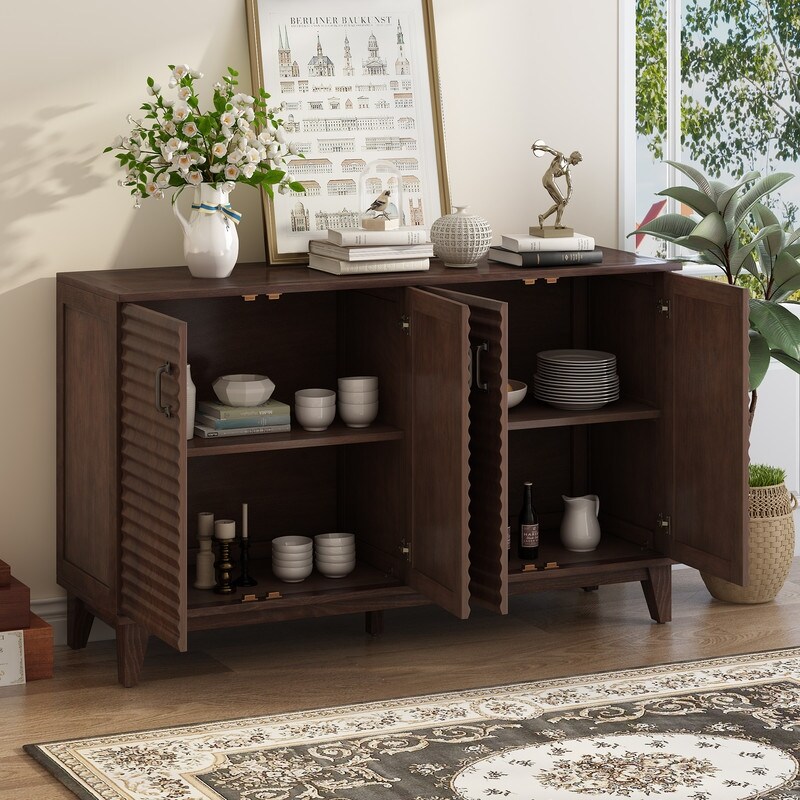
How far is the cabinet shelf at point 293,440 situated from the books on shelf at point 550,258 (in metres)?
0.57

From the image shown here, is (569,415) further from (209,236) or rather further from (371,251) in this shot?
(209,236)

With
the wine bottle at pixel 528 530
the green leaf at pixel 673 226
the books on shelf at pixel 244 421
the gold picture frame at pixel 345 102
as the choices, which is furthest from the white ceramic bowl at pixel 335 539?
the green leaf at pixel 673 226

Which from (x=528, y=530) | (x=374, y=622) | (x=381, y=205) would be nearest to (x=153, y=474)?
(x=374, y=622)

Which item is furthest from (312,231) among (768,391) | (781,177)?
(768,391)

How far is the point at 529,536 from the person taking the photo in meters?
4.27

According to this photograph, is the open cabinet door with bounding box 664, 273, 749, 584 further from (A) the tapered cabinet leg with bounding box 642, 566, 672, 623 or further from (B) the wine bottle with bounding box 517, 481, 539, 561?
(B) the wine bottle with bounding box 517, 481, 539, 561

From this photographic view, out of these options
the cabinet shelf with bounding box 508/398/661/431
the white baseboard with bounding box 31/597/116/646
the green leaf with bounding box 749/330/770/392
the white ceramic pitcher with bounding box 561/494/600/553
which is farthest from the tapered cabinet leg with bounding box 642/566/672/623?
the white baseboard with bounding box 31/597/116/646

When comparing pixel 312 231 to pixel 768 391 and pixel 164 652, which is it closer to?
pixel 164 652

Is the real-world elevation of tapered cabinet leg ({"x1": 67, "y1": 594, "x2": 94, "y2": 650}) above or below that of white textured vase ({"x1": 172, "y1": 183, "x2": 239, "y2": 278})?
below

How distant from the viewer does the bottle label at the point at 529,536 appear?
14.0 feet

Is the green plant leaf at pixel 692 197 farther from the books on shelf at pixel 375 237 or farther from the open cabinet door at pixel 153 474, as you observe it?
the open cabinet door at pixel 153 474

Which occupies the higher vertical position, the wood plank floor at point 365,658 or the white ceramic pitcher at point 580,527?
the white ceramic pitcher at point 580,527

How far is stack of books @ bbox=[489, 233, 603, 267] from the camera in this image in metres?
4.11

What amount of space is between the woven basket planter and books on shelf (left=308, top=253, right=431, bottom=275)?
1314 mm
